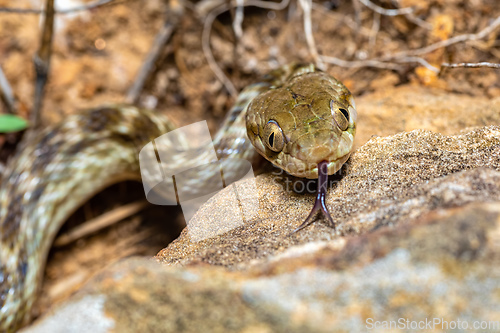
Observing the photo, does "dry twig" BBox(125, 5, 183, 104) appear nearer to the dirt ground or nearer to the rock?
the dirt ground

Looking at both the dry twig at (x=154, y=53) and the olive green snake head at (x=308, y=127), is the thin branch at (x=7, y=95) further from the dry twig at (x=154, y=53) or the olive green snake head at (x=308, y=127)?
the olive green snake head at (x=308, y=127)

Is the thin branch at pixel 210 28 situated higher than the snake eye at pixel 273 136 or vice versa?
the snake eye at pixel 273 136

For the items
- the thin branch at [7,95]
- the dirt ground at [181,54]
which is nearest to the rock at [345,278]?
the dirt ground at [181,54]

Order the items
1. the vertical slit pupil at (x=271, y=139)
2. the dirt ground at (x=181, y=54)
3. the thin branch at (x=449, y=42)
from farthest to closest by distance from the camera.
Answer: the dirt ground at (x=181, y=54), the thin branch at (x=449, y=42), the vertical slit pupil at (x=271, y=139)

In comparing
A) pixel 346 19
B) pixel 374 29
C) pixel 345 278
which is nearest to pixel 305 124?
pixel 345 278

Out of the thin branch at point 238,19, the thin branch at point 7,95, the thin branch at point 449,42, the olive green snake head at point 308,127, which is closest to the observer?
the olive green snake head at point 308,127

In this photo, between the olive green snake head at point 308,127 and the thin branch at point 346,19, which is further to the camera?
the thin branch at point 346,19
